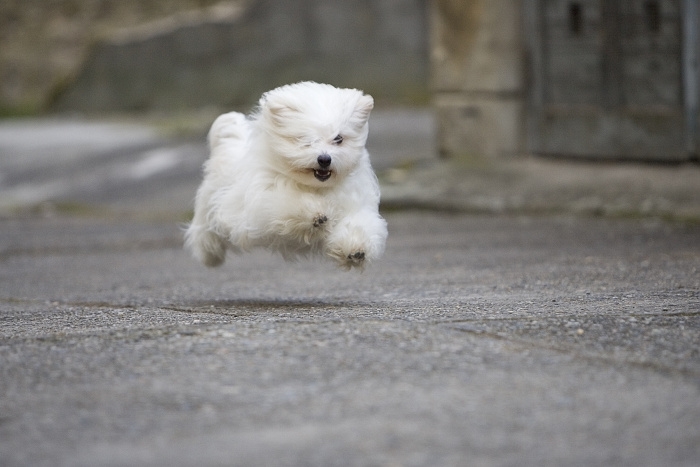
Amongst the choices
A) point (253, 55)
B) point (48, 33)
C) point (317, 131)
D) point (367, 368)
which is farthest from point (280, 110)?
point (48, 33)

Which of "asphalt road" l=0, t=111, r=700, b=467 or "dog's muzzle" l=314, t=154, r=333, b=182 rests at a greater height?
"dog's muzzle" l=314, t=154, r=333, b=182

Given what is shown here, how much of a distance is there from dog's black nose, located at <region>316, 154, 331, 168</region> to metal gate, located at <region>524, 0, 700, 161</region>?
587 centimetres

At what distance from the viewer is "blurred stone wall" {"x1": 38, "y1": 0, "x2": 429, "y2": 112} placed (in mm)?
15484

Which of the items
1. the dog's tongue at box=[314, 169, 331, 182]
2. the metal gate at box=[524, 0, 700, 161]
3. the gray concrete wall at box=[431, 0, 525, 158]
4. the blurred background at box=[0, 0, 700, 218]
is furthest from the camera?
the gray concrete wall at box=[431, 0, 525, 158]

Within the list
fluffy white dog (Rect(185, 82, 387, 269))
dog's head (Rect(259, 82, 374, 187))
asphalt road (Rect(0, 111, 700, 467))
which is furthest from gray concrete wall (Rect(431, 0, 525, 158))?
dog's head (Rect(259, 82, 374, 187))

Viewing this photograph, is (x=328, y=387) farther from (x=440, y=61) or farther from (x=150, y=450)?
(x=440, y=61)

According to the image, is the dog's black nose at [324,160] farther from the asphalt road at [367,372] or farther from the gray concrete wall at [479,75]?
the gray concrete wall at [479,75]

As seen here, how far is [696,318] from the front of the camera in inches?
202

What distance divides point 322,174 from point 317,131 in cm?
22

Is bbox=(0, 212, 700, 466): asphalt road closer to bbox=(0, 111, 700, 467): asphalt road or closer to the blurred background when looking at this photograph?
bbox=(0, 111, 700, 467): asphalt road

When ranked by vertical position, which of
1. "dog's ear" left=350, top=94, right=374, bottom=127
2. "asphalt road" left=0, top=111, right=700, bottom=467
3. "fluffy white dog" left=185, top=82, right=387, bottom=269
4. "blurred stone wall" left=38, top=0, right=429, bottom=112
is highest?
"blurred stone wall" left=38, top=0, right=429, bottom=112

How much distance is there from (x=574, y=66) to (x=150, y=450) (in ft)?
28.3

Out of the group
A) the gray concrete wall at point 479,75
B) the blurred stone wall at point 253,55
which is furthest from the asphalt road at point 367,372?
the blurred stone wall at point 253,55

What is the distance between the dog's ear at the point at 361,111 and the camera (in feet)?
18.7
